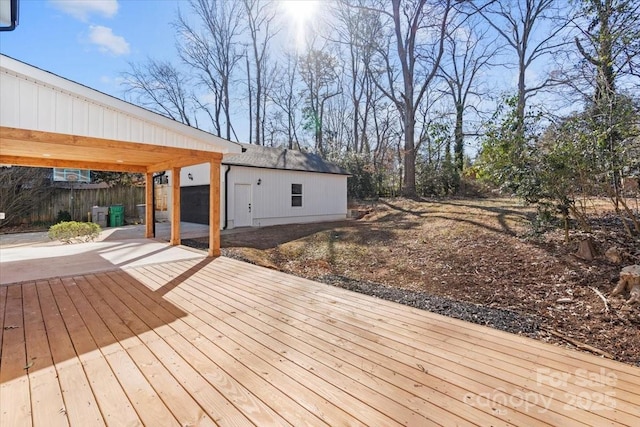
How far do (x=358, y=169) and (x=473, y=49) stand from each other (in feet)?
36.5

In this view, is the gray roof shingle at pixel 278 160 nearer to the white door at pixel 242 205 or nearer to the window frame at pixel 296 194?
the window frame at pixel 296 194

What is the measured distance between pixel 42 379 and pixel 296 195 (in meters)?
11.8

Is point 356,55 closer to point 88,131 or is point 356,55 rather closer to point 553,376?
point 88,131

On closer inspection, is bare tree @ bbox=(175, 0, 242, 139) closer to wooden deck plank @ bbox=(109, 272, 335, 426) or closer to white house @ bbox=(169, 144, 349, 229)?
white house @ bbox=(169, 144, 349, 229)

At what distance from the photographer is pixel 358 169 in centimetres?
1838

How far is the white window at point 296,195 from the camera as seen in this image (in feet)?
44.3

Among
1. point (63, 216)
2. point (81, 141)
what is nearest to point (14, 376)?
point (81, 141)

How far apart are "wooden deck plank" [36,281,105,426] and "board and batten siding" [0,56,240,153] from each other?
8.60 ft

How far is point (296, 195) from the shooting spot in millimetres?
13664

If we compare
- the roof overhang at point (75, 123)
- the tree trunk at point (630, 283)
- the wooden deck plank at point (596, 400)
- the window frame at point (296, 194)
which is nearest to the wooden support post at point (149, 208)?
the roof overhang at point (75, 123)

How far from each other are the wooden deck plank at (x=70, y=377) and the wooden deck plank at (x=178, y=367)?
33 centimetres

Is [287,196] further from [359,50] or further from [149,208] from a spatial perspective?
[359,50]

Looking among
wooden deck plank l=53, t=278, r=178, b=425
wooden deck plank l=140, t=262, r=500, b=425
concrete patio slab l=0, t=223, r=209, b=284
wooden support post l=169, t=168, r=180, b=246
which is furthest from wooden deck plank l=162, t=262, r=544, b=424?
wooden support post l=169, t=168, r=180, b=246

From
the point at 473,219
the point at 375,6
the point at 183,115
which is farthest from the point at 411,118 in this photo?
the point at 183,115
